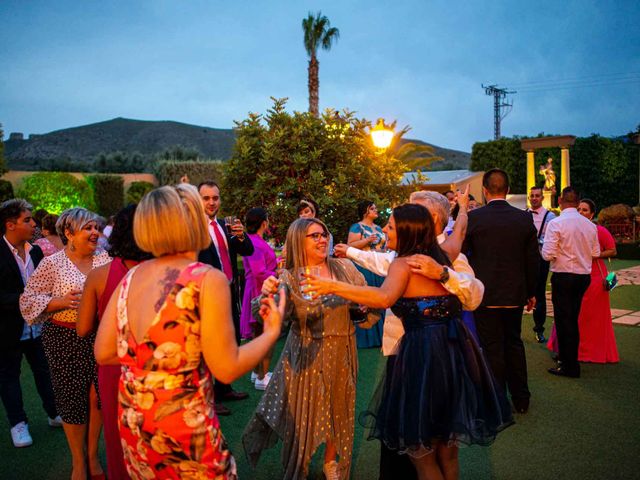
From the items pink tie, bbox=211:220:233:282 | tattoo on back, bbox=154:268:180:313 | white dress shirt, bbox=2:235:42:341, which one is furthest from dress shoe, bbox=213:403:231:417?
tattoo on back, bbox=154:268:180:313

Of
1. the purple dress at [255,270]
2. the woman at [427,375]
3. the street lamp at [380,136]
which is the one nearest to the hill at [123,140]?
the street lamp at [380,136]

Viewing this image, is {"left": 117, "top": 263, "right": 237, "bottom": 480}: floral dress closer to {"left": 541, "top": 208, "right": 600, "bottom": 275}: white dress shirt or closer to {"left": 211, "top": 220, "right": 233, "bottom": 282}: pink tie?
{"left": 211, "top": 220, "right": 233, "bottom": 282}: pink tie

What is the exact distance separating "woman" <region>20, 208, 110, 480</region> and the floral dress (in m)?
1.76

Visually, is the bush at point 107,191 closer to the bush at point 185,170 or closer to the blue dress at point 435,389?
the bush at point 185,170

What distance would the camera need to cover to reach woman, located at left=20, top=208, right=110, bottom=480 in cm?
361

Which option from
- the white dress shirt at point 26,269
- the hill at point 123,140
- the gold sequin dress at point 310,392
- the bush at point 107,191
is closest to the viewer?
the gold sequin dress at point 310,392

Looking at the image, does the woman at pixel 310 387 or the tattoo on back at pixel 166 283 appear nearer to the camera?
the tattoo on back at pixel 166 283

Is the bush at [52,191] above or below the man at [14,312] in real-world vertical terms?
above

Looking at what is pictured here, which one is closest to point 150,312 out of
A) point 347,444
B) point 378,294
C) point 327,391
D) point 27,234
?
point 378,294

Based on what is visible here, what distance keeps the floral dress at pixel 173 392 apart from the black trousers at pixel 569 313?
197 inches

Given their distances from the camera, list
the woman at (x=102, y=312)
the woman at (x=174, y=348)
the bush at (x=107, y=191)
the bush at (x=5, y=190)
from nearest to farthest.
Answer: the woman at (x=174, y=348) → the woman at (x=102, y=312) → the bush at (x=5, y=190) → the bush at (x=107, y=191)

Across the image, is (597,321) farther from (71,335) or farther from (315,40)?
(315,40)

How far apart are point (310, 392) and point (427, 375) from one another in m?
1.01

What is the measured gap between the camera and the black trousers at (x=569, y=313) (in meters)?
6.02
